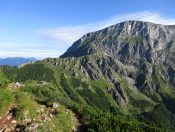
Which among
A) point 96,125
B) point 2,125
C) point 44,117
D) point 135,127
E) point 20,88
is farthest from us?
point 20,88

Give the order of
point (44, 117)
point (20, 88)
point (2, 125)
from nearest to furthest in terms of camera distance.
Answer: point (2, 125)
point (44, 117)
point (20, 88)

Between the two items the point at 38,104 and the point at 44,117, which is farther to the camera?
the point at 38,104

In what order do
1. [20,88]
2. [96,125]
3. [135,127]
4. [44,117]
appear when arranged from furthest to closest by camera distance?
[20,88] < [135,127] < [96,125] < [44,117]

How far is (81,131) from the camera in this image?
13325cm

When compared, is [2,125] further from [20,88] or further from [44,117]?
[20,88]

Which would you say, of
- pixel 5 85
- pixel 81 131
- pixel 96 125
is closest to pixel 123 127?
pixel 96 125

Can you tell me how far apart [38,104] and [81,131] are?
910 inches

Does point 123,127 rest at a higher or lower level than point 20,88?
lower

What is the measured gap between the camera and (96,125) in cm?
14150

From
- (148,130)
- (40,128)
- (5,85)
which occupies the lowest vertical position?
(148,130)

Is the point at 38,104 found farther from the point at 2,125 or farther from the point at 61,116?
the point at 2,125

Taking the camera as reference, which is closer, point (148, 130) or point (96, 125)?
point (96, 125)

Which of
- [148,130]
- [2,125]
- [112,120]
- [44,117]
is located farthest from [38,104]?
[148,130]

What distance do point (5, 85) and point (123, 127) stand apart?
2329 inches
